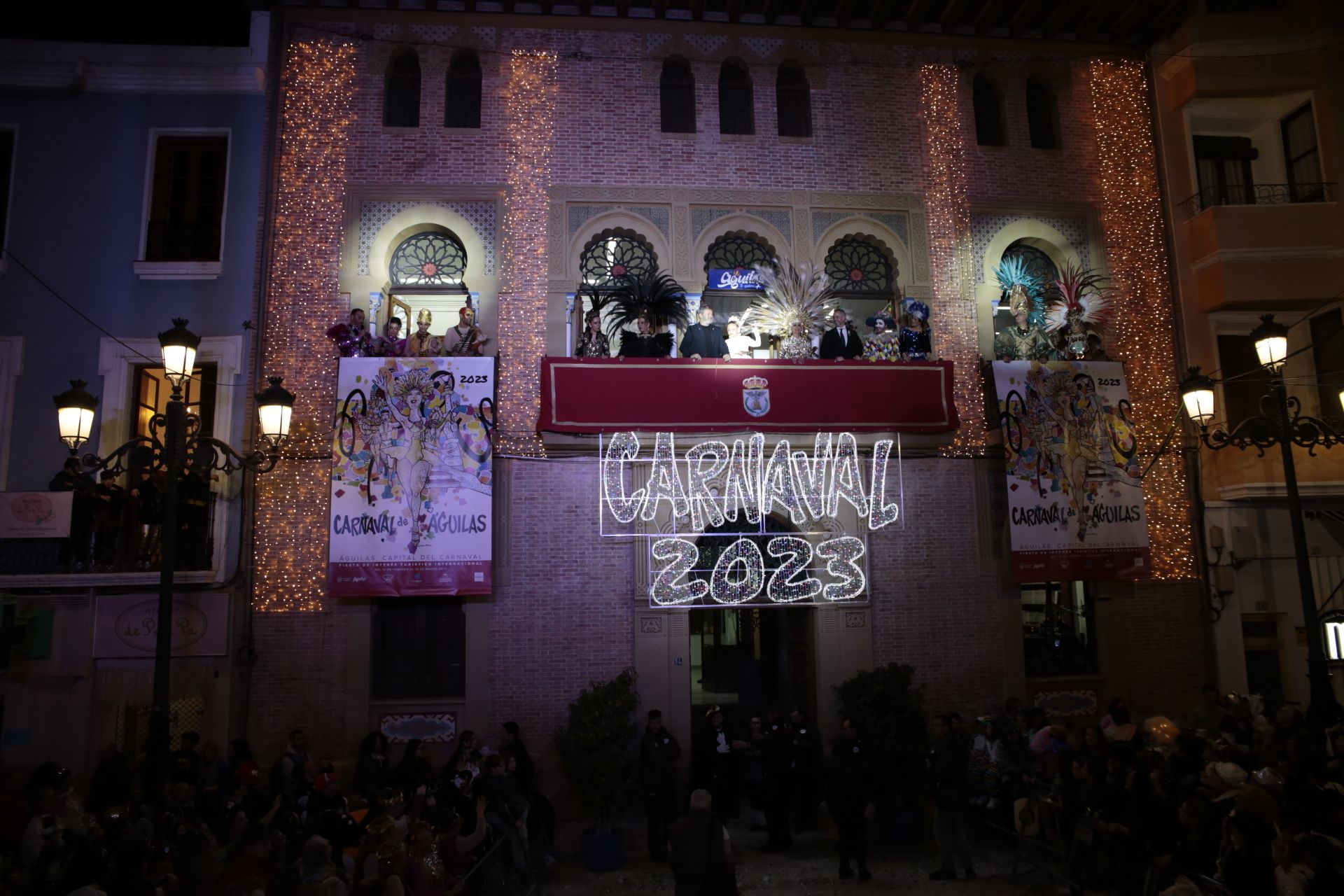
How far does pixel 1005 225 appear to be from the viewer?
14.7 m

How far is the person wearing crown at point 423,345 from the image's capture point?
1288 cm

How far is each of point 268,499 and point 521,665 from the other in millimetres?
4137

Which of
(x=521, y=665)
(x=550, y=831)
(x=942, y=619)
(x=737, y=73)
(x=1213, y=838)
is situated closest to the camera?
(x=1213, y=838)

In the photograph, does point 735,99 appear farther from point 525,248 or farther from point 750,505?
point 750,505

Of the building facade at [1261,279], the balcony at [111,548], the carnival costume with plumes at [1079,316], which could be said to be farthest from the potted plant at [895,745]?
the balcony at [111,548]

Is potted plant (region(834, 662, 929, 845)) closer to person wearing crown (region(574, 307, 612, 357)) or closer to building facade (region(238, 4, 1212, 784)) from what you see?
building facade (region(238, 4, 1212, 784))

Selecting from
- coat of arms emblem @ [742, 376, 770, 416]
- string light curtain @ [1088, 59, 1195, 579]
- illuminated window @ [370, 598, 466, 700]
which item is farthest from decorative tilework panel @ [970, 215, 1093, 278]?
illuminated window @ [370, 598, 466, 700]

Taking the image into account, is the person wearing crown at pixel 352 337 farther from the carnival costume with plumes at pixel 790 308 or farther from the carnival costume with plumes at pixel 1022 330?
the carnival costume with plumes at pixel 1022 330

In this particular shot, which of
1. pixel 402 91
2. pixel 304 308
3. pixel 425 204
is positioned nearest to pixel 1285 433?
pixel 425 204

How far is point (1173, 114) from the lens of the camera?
14977mm

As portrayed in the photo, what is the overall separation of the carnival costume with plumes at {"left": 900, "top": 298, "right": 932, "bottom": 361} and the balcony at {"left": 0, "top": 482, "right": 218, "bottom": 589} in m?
9.79

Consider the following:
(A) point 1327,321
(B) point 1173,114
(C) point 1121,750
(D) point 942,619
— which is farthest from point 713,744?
(B) point 1173,114

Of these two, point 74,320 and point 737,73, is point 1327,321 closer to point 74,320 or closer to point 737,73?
point 737,73

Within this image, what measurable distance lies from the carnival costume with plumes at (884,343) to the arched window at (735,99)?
379 cm
